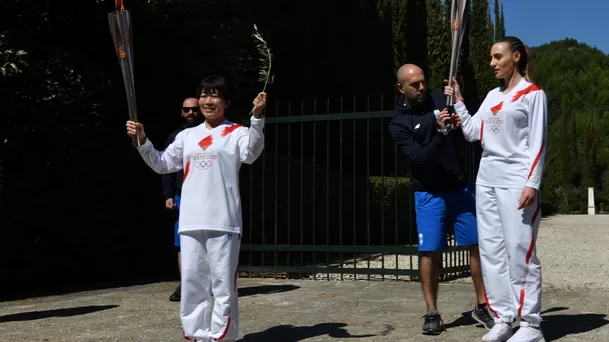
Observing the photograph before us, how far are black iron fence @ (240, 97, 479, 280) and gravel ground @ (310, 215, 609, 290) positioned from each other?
77 mm

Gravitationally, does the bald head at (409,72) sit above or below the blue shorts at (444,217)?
above

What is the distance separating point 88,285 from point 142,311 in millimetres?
2307

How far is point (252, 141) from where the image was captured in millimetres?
4367

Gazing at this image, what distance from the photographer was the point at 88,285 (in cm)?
852

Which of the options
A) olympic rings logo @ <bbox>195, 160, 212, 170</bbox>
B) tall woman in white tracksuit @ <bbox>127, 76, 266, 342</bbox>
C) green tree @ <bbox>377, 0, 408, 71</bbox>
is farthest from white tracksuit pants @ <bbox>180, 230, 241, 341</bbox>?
green tree @ <bbox>377, 0, 408, 71</bbox>

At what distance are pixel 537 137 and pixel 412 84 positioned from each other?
0.95 meters

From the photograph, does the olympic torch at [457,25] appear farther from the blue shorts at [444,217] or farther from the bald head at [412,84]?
the blue shorts at [444,217]

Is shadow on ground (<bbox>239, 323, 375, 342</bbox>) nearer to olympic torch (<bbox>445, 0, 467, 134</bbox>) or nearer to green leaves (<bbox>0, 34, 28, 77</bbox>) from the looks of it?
olympic torch (<bbox>445, 0, 467, 134</bbox>)

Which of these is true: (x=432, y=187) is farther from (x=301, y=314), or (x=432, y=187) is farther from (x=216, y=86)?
(x=301, y=314)

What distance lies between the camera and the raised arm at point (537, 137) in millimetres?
4309

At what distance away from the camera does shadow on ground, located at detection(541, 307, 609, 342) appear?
4.91 m

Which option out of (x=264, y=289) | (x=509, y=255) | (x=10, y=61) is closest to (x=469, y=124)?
(x=509, y=255)

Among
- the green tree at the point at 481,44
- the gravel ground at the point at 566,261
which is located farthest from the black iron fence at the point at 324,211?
the green tree at the point at 481,44

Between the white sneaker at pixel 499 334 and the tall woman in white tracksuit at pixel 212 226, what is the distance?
145 centimetres
